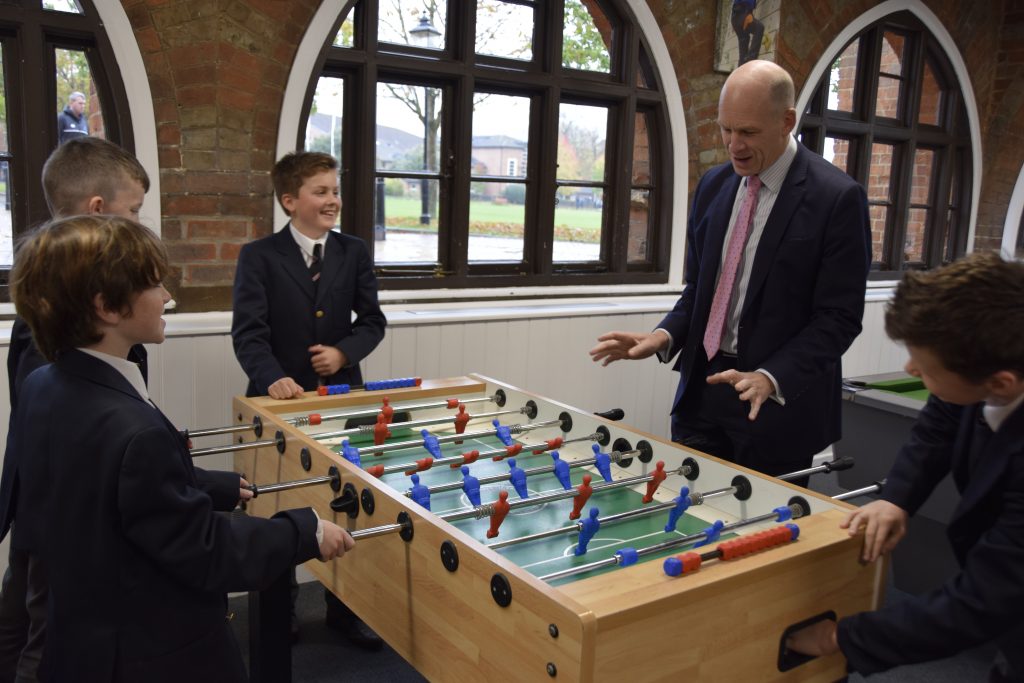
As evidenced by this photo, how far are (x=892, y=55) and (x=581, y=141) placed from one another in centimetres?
252

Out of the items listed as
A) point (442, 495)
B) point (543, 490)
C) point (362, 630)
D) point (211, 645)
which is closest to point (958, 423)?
point (543, 490)

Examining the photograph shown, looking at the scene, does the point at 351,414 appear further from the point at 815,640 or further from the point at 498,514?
the point at 815,640

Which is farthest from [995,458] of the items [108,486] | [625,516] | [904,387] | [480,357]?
[480,357]

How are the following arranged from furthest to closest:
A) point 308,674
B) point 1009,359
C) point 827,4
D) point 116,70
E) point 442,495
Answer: point 827,4 < point 116,70 < point 308,674 < point 442,495 < point 1009,359

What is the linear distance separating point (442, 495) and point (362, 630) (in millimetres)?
1002

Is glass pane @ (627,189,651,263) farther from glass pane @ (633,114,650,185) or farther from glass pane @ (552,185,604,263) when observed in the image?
glass pane @ (552,185,604,263)

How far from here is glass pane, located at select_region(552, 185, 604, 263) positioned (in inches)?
163

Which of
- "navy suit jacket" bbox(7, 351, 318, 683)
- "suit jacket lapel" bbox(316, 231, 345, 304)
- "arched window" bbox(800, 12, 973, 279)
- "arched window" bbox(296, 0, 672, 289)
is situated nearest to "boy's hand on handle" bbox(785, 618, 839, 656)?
"navy suit jacket" bbox(7, 351, 318, 683)

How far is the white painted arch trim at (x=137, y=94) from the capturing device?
2.80 meters

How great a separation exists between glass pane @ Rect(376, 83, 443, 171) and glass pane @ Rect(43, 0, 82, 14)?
3.76ft

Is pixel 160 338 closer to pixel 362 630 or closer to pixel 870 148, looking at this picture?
pixel 362 630

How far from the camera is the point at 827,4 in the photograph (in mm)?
4578

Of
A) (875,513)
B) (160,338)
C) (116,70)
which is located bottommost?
(875,513)

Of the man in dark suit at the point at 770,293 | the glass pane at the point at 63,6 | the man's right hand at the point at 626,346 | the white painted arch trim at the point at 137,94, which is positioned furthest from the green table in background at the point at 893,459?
the glass pane at the point at 63,6
